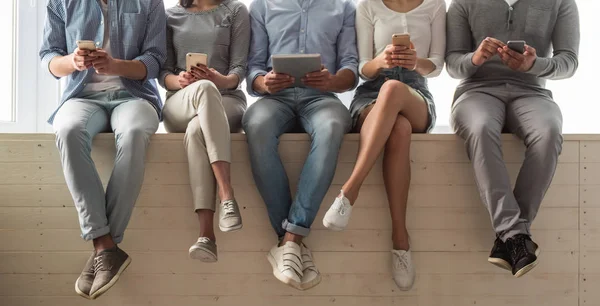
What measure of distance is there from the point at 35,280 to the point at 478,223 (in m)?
1.70

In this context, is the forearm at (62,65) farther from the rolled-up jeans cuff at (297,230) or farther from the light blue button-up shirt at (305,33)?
the rolled-up jeans cuff at (297,230)

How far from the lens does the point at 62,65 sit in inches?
90.5

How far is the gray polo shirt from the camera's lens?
2424mm

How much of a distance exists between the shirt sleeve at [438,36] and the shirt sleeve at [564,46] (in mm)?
358

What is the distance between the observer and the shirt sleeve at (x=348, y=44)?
2.48 meters

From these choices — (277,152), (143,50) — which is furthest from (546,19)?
(143,50)

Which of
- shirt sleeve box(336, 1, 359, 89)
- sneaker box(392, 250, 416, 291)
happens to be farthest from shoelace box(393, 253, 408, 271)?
shirt sleeve box(336, 1, 359, 89)

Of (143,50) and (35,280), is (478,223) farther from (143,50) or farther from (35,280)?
(35,280)

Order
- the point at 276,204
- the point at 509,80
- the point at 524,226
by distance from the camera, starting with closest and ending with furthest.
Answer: the point at 524,226 → the point at 276,204 → the point at 509,80

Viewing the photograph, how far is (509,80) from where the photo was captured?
7.95 ft

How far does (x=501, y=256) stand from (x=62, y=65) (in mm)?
1739

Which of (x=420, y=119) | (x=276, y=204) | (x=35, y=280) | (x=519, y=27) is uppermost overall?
(x=519, y=27)

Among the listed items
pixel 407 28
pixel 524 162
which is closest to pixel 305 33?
pixel 407 28

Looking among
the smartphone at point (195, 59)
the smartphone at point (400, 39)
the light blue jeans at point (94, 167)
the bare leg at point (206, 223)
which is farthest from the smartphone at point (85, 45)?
the smartphone at point (400, 39)
